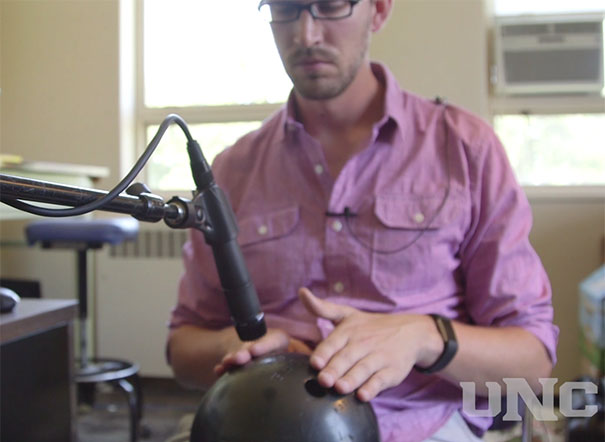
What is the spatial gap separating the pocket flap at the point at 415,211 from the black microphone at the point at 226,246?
0.40m

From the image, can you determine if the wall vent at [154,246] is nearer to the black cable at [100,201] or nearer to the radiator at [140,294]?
the radiator at [140,294]

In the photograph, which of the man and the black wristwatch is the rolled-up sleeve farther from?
the black wristwatch

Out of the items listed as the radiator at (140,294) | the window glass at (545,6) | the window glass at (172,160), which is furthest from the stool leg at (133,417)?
the window glass at (545,6)

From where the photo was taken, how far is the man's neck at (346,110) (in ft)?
3.78

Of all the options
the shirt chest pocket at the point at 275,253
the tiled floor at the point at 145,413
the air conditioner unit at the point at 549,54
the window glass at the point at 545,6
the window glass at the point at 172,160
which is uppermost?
the window glass at the point at 545,6

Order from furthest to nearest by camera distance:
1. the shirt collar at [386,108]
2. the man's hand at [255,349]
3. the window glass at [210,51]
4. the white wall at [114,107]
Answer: the white wall at [114,107] → the window glass at [210,51] → the shirt collar at [386,108] → the man's hand at [255,349]

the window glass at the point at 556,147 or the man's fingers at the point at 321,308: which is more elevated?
the window glass at the point at 556,147

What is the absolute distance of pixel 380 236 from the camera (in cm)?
103

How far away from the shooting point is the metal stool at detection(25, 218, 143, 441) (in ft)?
6.97

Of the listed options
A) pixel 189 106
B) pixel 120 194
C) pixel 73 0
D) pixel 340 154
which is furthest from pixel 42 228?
pixel 120 194

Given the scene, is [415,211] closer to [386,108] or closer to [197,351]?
[386,108]

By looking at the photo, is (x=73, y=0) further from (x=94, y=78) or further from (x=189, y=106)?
(x=189, y=106)

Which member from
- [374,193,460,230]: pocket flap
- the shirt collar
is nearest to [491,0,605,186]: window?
the shirt collar

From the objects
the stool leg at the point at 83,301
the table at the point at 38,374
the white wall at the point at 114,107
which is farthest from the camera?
the white wall at the point at 114,107
